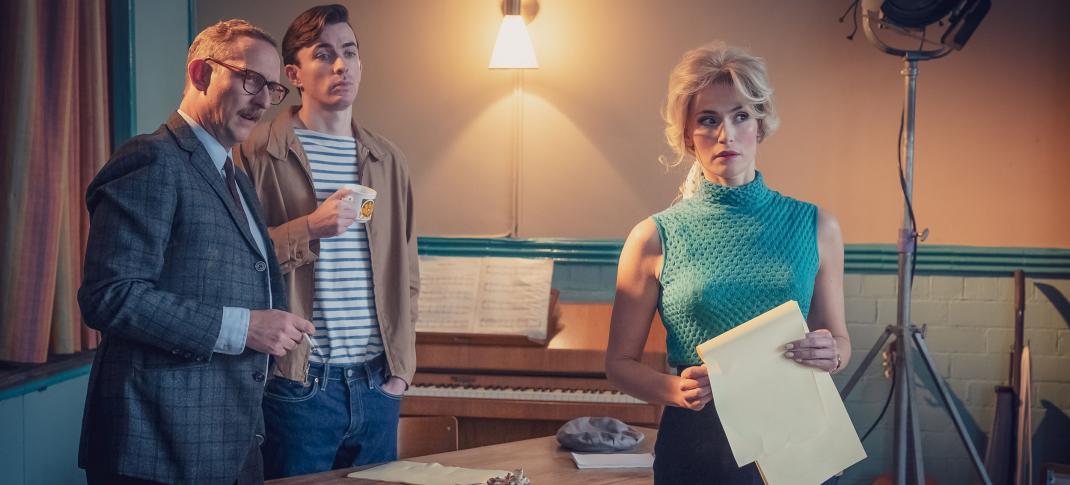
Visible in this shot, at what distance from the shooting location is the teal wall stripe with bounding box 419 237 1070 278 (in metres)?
4.11

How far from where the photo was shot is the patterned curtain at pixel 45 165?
8.95 feet

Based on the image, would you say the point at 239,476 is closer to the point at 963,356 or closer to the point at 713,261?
the point at 713,261

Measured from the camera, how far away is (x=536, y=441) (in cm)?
247

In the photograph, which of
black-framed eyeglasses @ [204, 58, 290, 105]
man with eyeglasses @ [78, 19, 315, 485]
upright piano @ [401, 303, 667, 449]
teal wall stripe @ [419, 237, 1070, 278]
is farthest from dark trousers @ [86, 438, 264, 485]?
teal wall stripe @ [419, 237, 1070, 278]

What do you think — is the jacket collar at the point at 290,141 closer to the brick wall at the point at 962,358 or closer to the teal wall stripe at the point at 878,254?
the teal wall stripe at the point at 878,254

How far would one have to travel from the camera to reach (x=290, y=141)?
7.79 ft

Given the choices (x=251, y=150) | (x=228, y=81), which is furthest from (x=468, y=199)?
(x=228, y=81)

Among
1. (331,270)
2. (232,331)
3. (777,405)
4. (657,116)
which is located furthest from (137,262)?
(657,116)

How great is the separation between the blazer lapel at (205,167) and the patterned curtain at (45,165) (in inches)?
48.5

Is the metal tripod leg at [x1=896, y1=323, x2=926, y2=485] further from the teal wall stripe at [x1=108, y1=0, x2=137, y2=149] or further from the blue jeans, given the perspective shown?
the teal wall stripe at [x1=108, y1=0, x2=137, y2=149]

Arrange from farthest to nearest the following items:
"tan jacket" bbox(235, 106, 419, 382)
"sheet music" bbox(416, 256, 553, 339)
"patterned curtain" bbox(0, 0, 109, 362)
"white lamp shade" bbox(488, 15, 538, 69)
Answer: "white lamp shade" bbox(488, 15, 538, 69) → "sheet music" bbox(416, 256, 553, 339) → "patterned curtain" bbox(0, 0, 109, 362) → "tan jacket" bbox(235, 106, 419, 382)

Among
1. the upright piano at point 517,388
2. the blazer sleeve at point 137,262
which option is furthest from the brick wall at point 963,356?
the blazer sleeve at point 137,262

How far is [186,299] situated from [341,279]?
719 millimetres

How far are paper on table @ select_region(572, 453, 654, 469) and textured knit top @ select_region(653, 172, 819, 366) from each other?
62 cm
